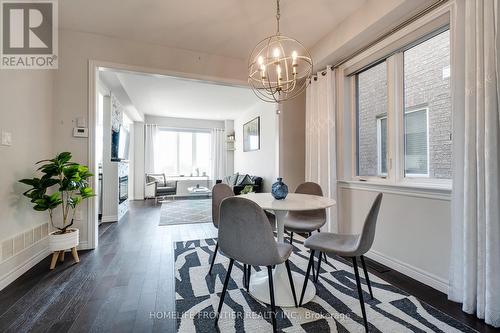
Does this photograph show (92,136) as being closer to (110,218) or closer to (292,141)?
(110,218)

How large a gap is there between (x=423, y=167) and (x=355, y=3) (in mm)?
1740

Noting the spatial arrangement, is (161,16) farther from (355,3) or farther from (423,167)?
(423,167)

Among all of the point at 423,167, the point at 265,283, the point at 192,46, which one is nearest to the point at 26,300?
the point at 265,283

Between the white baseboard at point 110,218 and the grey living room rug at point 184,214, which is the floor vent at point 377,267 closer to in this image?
the grey living room rug at point 184,214

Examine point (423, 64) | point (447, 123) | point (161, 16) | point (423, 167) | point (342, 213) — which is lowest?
point (342, 213)

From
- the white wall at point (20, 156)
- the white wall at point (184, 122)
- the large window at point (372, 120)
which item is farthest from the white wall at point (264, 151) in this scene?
the white wall at point (20, 156)

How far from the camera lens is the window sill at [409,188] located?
6.15ft

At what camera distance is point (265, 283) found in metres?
1.90

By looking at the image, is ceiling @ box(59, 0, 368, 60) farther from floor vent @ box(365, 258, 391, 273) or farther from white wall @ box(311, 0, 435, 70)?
floor vent @ box(365, 258, 391, 273)

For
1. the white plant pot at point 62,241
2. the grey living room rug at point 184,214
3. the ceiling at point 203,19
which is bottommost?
the grey living room rug at point 184,214

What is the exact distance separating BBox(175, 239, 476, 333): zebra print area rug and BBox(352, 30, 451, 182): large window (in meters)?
1.11

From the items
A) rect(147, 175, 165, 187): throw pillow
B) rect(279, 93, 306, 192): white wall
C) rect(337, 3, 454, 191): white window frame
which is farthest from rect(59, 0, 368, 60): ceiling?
rect(147, 175, 165, 187): throw pillow

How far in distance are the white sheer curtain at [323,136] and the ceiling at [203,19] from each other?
599 mm

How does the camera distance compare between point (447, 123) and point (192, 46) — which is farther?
point (192, 46)
